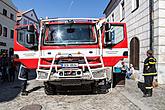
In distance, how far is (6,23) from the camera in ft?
97.7

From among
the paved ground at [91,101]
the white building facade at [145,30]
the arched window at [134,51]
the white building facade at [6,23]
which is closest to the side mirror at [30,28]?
the paved ground at [91,101]

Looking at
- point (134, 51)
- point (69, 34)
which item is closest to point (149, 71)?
point (69, 34)

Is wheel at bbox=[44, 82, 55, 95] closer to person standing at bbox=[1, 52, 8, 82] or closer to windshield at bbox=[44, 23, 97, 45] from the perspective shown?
windshield at bbox=[44, 23, 97, 45]

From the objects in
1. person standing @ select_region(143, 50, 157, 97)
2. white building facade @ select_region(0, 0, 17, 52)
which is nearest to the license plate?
person standing @ select_region(143, 50, 157, 97)

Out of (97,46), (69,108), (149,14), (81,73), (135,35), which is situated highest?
(149,14)

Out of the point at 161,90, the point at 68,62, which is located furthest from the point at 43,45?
the point at 161,90

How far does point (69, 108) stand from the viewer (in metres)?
6.14

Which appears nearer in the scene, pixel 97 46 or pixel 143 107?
pixel 143 107

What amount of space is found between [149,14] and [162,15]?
3.44 ft

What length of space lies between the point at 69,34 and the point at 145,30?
5066 millimetres

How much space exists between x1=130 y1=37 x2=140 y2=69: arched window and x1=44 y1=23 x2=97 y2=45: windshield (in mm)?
5502

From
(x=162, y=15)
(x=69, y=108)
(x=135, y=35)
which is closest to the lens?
(x=69, y=108)

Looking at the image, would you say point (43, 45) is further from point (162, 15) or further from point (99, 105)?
point (162, 15)

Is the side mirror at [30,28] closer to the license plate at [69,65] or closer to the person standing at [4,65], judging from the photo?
the license plate at [69,65]
